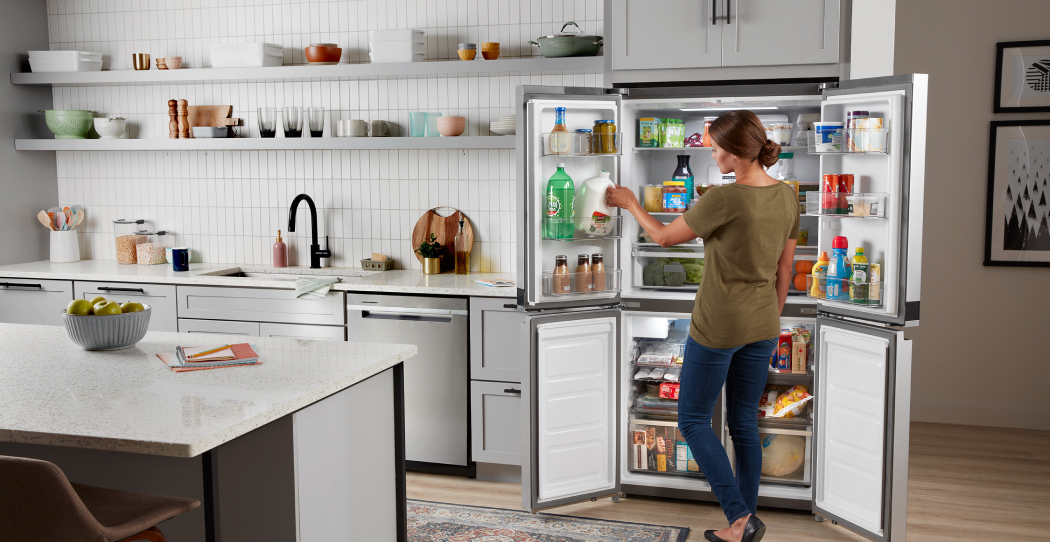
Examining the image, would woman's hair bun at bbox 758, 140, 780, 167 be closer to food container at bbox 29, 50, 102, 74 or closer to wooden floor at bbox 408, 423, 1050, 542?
wooden floor at bbox 408, 423, 1050, 542

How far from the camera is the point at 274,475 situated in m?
1.88

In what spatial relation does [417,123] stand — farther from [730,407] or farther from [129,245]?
[730,407]

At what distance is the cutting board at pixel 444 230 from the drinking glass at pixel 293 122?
769mm

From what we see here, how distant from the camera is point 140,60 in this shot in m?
4.37

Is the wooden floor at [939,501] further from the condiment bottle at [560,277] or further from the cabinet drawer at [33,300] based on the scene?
the cabinet drawer at [33,300]

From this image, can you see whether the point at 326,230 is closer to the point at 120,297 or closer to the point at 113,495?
the point at 120,297

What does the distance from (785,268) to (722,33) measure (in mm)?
932

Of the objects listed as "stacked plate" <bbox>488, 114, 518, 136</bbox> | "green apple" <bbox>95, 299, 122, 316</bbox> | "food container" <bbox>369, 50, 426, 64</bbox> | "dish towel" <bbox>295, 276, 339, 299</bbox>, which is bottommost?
"dish towel" <bbox>295, 276, 339, 299</bbox>

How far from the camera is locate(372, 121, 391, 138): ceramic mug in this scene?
4066 millimetres

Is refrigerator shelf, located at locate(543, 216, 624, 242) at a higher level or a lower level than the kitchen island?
higher

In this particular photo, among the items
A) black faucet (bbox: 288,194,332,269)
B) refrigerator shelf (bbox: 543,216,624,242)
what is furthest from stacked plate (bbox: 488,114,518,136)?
black faucet (bbox: 288,194,332,269)

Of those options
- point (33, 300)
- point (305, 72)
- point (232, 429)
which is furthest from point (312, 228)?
point (232, 429)

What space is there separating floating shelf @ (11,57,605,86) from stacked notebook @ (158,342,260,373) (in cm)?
198

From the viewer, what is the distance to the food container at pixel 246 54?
163 inches
